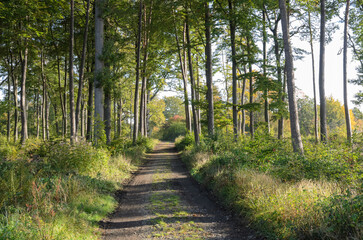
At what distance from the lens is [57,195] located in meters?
5.47

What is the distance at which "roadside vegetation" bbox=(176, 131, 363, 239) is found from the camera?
3.89 m

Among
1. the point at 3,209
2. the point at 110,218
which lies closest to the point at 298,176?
the point at 110,218

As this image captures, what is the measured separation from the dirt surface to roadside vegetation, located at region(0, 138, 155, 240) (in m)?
0.50

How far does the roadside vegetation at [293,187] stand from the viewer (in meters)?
3.89

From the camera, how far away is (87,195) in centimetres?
645

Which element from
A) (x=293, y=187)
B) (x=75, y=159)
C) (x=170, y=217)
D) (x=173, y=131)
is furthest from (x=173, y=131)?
(x=293, y=187)

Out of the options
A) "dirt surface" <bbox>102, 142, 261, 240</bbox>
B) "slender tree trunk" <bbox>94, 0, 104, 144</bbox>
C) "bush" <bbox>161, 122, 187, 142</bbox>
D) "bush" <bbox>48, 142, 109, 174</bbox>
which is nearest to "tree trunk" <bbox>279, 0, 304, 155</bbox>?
"dirt surface" <bbox>102, 142, 261, 240</bbox>

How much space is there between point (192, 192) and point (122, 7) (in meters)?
13.2

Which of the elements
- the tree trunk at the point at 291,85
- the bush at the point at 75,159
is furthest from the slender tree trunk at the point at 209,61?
the bush at the point at 75,159

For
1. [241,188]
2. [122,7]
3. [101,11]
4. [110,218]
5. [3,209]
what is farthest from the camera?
[122,7]

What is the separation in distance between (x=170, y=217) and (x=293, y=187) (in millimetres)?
3301

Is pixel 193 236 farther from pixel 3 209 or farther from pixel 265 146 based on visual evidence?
pixel 265 146

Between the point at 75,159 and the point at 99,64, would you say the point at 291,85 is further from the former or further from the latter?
the point at 99,64

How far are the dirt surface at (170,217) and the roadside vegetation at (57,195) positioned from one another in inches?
19.5
